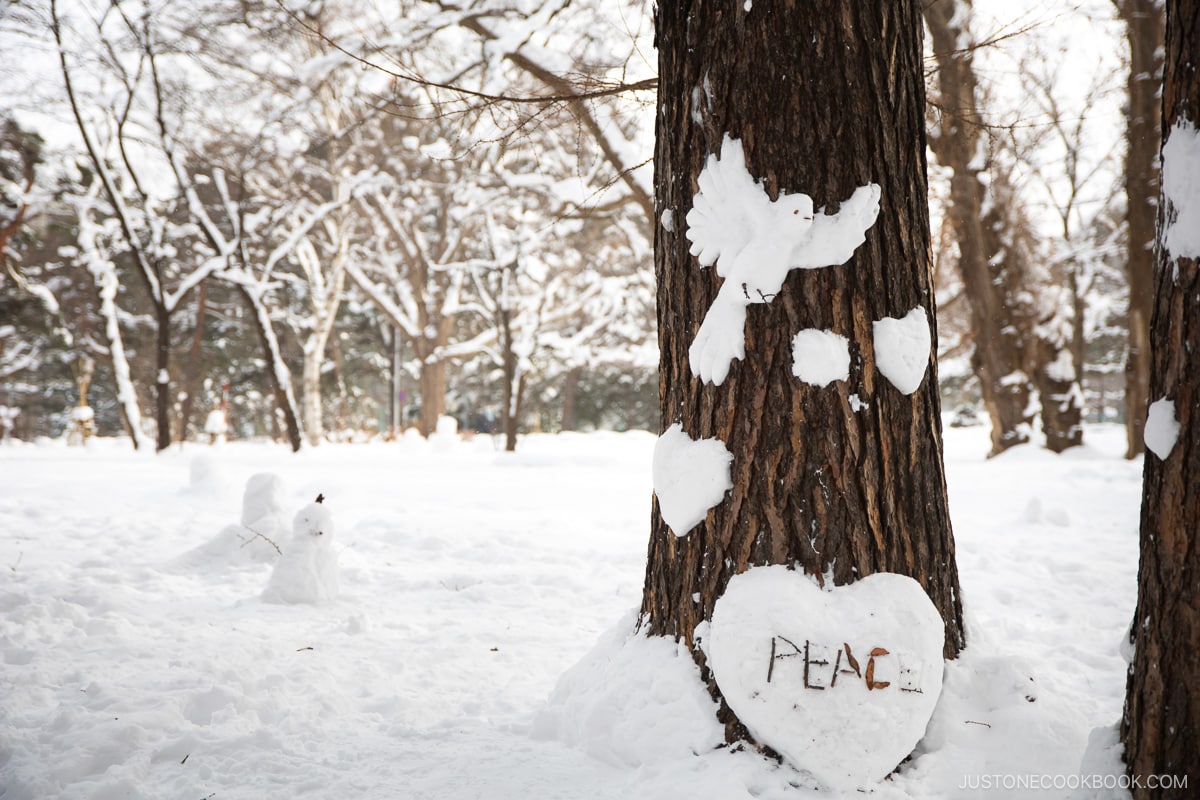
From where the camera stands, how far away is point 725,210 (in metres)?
1.89

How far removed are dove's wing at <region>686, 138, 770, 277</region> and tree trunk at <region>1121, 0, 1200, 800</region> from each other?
905 millimetres

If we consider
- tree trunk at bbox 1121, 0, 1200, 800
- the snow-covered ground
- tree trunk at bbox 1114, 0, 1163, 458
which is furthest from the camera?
tree trunk at bbox 1114, 0, 1163, 458

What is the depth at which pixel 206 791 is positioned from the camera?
1742mm

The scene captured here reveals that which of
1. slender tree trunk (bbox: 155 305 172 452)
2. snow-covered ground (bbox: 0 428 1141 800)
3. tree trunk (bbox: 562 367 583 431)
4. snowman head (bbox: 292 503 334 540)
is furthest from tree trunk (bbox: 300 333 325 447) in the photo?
snowman head (bbox: 292 503 334 540)

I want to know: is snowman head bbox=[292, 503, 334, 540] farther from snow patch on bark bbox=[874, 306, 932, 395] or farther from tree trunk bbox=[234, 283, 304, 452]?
tree trunk bbox=[234, 283, 304, 452]

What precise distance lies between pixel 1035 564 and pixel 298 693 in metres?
4.37

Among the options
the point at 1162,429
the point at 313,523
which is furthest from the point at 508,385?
the point at 1162,429

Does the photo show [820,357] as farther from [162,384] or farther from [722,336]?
[162,384]

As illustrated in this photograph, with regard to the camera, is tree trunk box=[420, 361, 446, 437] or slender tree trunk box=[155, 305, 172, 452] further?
tree trunk box=[420, 361, 446, 437]

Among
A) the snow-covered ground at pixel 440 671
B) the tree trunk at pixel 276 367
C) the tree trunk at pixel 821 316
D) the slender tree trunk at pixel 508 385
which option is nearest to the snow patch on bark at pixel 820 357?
the tree trunk at pixel 821 316

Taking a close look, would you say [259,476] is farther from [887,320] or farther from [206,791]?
[887,320]

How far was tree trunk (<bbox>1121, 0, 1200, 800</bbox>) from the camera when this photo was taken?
4.55 ft

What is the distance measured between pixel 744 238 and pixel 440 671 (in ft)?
6.52

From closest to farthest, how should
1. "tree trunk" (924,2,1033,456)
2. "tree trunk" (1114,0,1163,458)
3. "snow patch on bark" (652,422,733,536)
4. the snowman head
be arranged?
"snow patch on bark" (652,422,733,536)
the snowman head
"tree trunk" (1114,0,1163,458)
"tree trunk" (924,2,1033,456)
